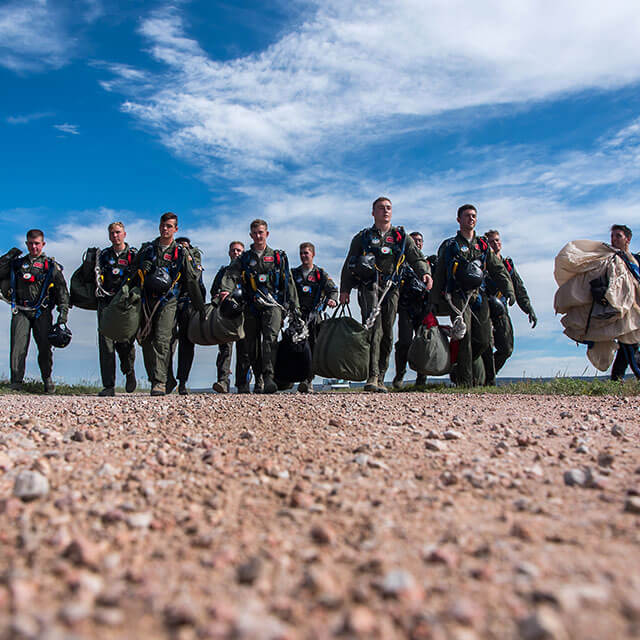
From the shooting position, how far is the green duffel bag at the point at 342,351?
7.16 metres

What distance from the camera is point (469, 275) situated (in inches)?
340

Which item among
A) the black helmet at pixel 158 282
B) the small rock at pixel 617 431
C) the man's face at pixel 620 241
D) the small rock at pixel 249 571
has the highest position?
the man's face at pixel 620 241

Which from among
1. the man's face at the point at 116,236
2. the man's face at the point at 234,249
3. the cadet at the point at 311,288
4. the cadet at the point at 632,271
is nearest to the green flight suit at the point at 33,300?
the man's face at the point at 116,236

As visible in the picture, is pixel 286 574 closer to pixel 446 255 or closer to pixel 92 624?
pixel 92 624

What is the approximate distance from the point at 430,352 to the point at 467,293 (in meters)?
1.16

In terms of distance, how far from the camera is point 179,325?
985 centimetres

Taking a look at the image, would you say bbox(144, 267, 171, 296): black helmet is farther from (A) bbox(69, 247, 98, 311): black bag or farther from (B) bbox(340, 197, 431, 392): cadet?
(B) bbox(340, 197, 431, 392): cadet

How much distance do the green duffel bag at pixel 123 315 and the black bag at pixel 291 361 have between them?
6.58ft

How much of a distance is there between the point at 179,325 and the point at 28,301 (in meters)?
2.83

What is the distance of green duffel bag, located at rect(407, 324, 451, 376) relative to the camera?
8406mm

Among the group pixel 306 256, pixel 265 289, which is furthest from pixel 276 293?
pixel 306 256

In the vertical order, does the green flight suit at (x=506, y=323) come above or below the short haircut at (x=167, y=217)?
below

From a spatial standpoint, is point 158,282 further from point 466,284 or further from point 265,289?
point 466,284

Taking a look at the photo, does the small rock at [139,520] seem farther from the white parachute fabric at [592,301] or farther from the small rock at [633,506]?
the white parachute fabric at [592,301]
